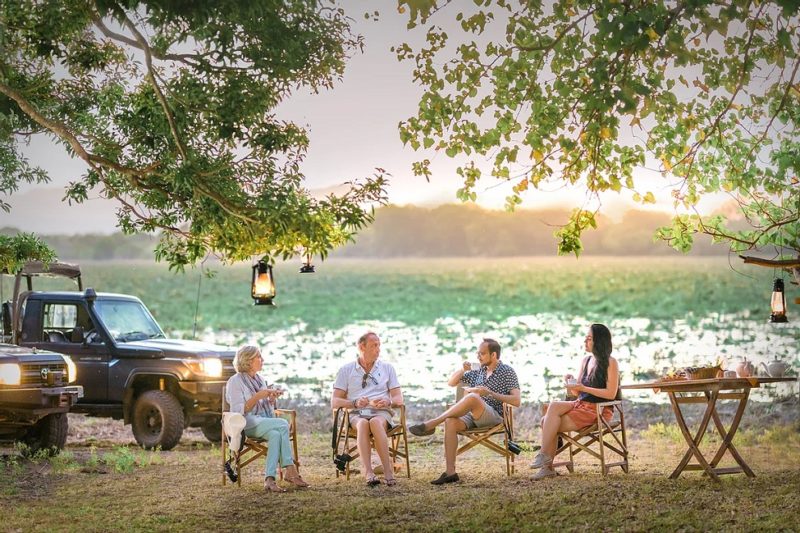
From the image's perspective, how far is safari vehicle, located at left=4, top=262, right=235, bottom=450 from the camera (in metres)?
9.80

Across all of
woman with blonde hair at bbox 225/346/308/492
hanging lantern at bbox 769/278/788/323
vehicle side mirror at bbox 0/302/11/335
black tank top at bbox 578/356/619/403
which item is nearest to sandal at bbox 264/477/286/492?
woman with blonde hair at bbox 225/346/308/492

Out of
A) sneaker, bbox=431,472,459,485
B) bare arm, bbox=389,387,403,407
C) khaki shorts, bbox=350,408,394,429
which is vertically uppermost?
bare arm, bbox=389,387,403,407

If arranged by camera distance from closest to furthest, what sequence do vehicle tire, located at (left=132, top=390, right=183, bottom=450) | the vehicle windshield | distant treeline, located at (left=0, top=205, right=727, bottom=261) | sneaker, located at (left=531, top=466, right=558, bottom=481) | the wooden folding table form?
1. the wooden folding table
2. sneaker, located at (left=531, top=466, right=558, bottom=481)
3. vehicle tire, located at (left=132, top=390, right=183, bottom=450)
4. the vehicle windshield
5. distant treeline, located at (left=0, top=205, right=727, bottom=261)

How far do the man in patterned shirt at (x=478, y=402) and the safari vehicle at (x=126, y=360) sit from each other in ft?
9.52

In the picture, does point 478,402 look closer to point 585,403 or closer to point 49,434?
point 585,403

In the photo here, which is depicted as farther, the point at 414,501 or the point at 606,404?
the point at 606,404

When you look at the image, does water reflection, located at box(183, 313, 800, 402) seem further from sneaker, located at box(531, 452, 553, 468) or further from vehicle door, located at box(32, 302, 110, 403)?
sneaker, located at box(531, 452, 553, 468)

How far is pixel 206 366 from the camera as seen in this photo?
9.84 meters

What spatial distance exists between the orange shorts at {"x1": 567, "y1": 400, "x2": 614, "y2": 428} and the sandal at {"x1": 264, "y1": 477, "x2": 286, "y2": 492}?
2083 millimetres

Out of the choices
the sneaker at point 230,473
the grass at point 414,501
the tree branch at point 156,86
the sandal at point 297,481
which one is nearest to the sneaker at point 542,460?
the grass at point 414,501

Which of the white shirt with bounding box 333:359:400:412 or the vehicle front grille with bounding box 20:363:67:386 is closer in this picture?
the white shirt with bounding box 333:359:400:412

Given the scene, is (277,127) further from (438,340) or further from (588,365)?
(438,340)

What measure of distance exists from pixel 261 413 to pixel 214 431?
3.05 metres

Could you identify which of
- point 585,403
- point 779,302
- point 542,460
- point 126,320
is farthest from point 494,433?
point 126,320
